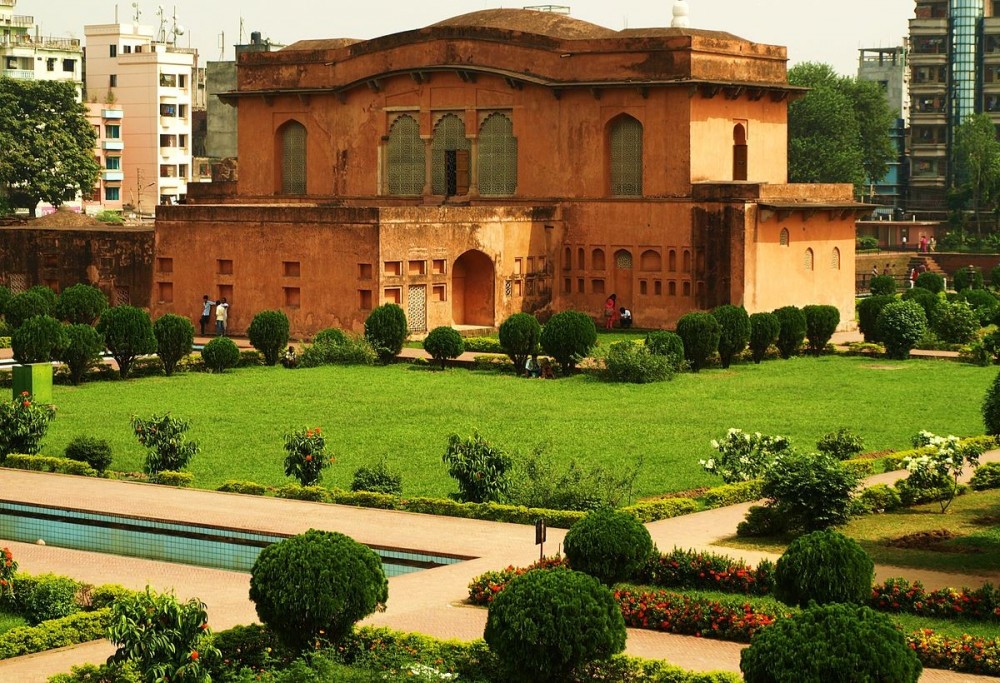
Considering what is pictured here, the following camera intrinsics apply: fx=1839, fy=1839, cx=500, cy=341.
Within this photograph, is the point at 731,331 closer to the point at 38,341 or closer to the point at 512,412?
the point at 512,412

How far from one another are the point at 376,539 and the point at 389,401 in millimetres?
8921

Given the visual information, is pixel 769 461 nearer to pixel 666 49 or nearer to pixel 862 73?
pixel 666 49

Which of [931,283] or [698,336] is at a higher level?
[931,283]

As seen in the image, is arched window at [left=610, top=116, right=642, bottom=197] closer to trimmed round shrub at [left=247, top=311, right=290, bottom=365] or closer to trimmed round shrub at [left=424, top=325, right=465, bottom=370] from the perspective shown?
trimmed round shrub at [left=424, top=325, right=465, bottom=370]

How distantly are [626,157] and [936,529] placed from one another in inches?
760

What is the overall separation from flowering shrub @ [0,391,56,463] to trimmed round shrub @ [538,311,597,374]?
9052 millimetres

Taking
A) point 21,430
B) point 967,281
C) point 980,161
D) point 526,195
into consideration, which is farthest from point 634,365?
point 980,161

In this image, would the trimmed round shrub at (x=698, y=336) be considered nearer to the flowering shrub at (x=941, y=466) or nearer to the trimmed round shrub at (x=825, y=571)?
the flowering shrub at (x=941, y=466)

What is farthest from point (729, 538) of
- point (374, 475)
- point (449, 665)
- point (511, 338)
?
point (511, 338)

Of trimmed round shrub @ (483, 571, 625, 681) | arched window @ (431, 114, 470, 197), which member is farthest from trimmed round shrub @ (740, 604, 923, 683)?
arched window @ (431, 114, 470, 197)

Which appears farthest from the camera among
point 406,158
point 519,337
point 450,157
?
point 406,158

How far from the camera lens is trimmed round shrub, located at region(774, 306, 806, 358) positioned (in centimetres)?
2834

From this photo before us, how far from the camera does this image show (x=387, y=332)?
27.8 meters

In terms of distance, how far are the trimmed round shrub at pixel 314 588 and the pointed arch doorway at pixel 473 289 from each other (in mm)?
21784
